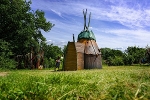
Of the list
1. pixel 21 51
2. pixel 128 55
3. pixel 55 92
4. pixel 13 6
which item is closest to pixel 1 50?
pixel 21 51

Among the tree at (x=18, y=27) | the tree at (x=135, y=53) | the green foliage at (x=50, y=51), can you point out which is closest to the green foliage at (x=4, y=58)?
the tree at (x=18, y=27)

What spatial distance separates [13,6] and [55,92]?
34161 mm

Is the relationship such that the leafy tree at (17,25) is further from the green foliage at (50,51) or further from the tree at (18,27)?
the green foliage at (50,51)

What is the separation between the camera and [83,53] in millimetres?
31469

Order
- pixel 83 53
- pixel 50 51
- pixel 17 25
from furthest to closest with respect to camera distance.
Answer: pixel 50 51 → pixel 17 25 → pixel 83 53

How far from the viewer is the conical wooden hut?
29.5 meters

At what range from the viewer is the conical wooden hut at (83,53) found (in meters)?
29.5

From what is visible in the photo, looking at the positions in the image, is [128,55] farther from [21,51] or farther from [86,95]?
[86,95]

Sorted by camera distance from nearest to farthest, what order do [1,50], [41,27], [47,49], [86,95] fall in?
[86,95] → [1,50] → [41,27] → [47,49]

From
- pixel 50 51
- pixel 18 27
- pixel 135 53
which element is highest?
pixel 18 27

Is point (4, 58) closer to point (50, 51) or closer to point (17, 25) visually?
point (17, 25)

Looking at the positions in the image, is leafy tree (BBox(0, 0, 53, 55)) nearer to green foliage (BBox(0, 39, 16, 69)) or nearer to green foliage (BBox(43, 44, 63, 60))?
green foliage (BBox(0, 39, 16, 69))

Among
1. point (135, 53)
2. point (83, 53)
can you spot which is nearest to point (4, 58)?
point (83, 53)

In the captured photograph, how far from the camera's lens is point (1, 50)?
31.8m
